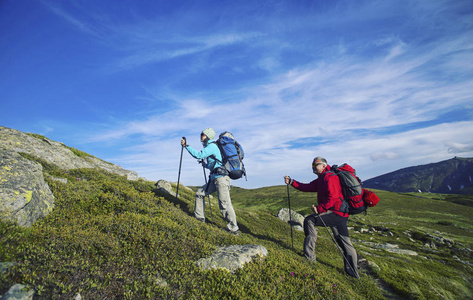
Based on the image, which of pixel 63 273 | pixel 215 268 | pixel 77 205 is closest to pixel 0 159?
pixel 77 205

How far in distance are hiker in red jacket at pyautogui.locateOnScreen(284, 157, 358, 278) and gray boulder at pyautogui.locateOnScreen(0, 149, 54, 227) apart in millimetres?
10382

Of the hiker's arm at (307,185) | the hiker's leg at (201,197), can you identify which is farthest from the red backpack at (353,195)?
the hiker's leg at (201,197)

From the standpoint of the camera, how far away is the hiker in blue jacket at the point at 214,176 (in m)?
10.8

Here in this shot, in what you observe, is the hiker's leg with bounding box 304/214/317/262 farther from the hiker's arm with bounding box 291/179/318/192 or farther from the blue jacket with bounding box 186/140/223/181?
the blue jacket with bounding box 186/140/223/181

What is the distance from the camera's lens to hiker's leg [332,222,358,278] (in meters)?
9.68

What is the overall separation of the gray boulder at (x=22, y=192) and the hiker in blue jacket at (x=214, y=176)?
19.0 ft

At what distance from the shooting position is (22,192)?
Result: 7.82m

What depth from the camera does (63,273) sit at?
5289 mm

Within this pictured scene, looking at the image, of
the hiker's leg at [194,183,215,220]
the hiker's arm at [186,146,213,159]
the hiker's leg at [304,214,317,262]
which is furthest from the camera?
the hiker's leg at [194,183,215,220]

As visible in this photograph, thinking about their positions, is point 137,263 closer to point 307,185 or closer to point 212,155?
point 212,155

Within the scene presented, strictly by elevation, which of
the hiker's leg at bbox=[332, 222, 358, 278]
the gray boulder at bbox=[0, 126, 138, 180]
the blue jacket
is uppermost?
the gray boulder at bbox=[0, 126, 138, 180]

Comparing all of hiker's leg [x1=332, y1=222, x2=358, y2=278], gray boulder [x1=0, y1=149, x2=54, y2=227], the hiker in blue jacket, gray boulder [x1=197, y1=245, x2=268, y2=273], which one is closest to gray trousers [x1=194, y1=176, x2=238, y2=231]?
the hiker in blue jacket

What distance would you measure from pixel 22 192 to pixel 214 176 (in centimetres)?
703

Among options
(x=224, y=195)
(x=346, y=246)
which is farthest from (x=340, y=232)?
(x=224, y=195)
